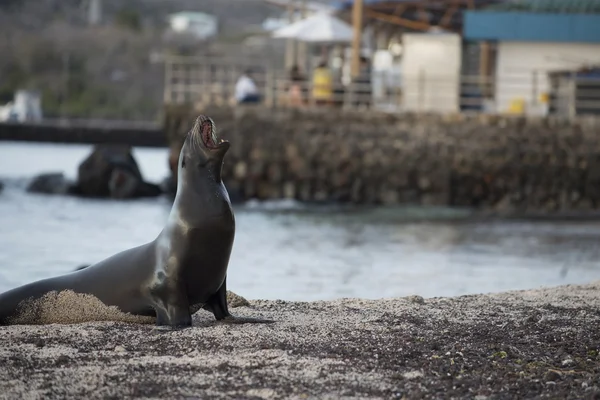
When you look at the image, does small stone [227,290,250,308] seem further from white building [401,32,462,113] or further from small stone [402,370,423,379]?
white building [401,32,462,113]

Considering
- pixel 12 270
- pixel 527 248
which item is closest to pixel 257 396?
pixel 12 270

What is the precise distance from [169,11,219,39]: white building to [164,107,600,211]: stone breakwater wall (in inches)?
2847

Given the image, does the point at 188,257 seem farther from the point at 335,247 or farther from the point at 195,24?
the point at 195,24

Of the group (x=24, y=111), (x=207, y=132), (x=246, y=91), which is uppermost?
(x=207, y=132)

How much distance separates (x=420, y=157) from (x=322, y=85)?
292 cm

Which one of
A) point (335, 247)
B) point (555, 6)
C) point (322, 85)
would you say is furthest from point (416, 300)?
point (555, 6)

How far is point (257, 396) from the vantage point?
20.3 feet

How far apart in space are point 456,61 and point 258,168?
585cm

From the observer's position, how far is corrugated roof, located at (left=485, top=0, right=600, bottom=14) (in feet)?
107

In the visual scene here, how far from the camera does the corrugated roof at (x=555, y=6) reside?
107ft

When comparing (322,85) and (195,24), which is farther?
(195,24)

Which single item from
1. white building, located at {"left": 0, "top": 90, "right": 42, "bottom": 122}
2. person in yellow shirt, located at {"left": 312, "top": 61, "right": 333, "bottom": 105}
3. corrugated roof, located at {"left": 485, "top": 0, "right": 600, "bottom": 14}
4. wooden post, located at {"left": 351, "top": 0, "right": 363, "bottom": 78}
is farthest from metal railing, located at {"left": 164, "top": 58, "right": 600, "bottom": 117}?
white building, located at {"left": 0, "top": 90, "right": 42, "bottom": 122}

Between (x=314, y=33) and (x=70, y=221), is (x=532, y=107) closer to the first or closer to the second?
(x=314, y=33)

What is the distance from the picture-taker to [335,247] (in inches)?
883
